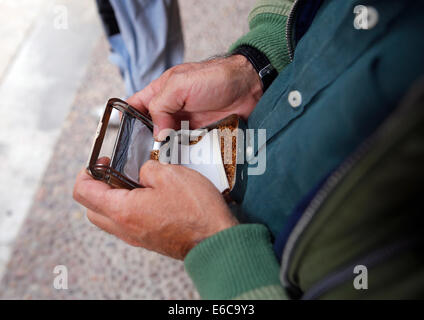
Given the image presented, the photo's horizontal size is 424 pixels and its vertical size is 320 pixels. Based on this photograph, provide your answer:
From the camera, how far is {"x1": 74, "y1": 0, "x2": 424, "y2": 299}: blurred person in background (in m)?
0.26

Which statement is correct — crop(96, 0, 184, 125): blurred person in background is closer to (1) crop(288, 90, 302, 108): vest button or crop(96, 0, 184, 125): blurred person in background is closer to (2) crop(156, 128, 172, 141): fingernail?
(2) crop(156, 128, 172, 141): fingernail

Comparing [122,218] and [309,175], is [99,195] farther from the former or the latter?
[309,175]

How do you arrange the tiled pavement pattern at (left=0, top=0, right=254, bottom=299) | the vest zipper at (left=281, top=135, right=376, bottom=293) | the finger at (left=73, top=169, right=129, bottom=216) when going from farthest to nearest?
1. the tiled pavement pattern at (left=0, top=0, right=254, bottom=299)
2. the finger at (left=73, top=169, right=129, bottom=216)
3. the vest zipper at (left=281, top=135, right=376, bottom=293)

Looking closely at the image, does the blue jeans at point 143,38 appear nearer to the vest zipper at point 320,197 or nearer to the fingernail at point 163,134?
the fingernail at point 163,134

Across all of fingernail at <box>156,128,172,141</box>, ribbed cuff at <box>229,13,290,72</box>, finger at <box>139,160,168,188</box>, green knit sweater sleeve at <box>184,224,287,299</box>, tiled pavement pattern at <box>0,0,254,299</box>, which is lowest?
tiled pavement pattern at <box>0,0,254,299</box>

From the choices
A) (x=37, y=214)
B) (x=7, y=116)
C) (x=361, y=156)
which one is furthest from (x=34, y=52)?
(x=361, y=156)

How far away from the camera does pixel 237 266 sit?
38cm

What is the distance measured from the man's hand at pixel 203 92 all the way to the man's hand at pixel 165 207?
0.12 metres

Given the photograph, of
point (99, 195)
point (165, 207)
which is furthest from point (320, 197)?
point (99, 195)

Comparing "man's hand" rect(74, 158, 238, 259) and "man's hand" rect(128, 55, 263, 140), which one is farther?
"man's hand" rect(128, 55, 263, 140)

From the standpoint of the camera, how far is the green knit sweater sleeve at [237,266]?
367 mm

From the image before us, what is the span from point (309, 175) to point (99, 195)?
0.33m

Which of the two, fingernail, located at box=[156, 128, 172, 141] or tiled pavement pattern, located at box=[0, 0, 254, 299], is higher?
fingernail, located at box=[156, 128, 172, 141]

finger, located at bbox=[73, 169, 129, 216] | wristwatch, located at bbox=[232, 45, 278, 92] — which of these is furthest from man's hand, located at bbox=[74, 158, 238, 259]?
wristwatch, located at bbox=[232, 45, 278, 92]
